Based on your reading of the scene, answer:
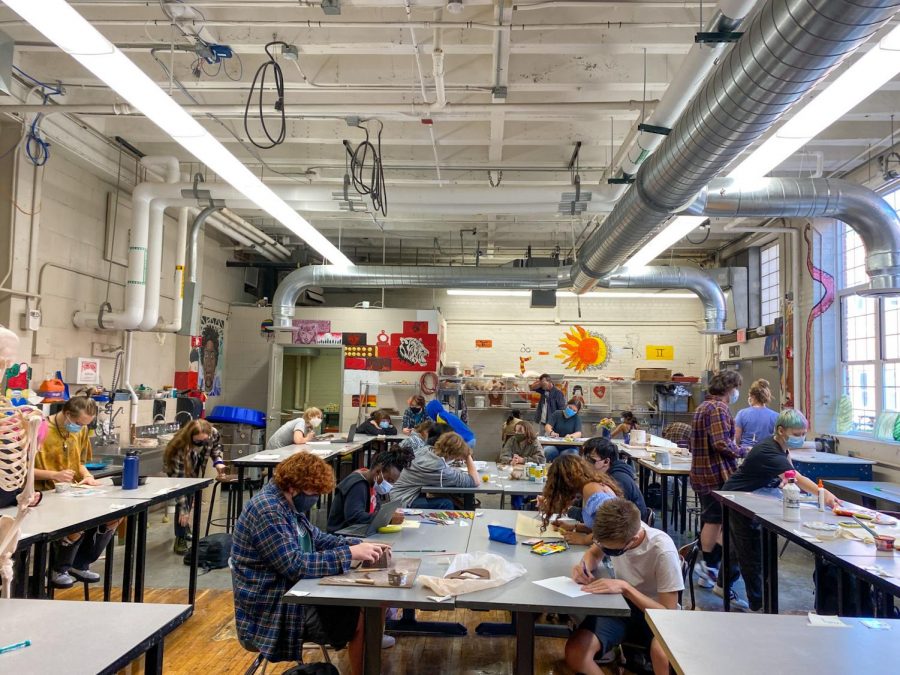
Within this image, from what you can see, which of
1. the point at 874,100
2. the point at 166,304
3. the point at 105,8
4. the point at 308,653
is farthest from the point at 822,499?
the point at 166,304

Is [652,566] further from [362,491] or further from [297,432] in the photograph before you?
[297,432]

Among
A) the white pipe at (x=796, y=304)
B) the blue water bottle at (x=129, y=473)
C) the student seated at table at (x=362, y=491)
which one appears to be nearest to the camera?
the student seated at table at (x=362, y=491)

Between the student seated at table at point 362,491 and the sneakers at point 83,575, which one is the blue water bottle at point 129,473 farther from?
the student seated at table at point 362,491

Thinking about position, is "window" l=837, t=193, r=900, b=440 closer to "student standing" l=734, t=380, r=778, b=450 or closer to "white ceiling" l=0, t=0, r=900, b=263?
"white ceiling" l=0, t=0, r=900, b=263

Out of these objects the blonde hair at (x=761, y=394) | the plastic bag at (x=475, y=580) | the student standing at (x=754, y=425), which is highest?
the blonde hair at (x=761, y=394)

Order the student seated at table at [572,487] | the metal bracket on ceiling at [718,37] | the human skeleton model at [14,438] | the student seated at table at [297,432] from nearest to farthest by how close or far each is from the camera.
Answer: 1. the human skeleton model at [14,438]
2. the student seated at table at [572,487]
3. the metal bracket on ceiling at [718,37]
4. the student seated at table at [297,432]

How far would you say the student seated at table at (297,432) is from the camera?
24.8ft

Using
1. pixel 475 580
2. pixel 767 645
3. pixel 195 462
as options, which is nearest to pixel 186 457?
pixel 195 462

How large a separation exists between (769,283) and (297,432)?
25.6ft

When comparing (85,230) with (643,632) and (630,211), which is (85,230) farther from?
(643,632)

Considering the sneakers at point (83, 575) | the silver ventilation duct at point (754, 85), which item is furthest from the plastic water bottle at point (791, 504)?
the sneakers at point (83, 575)

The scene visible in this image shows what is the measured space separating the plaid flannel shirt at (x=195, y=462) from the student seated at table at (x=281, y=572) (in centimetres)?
296

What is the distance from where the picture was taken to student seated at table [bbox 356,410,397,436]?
902 centimetres

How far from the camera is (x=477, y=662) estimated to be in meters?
3.68
